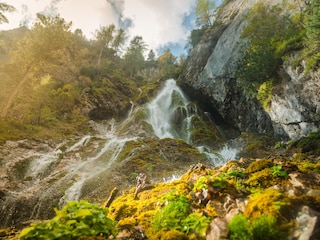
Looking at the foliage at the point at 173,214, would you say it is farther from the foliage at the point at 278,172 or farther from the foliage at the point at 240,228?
the foliage at the point at 278,172

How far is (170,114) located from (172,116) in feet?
2.80

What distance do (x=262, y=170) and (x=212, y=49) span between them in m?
42.3

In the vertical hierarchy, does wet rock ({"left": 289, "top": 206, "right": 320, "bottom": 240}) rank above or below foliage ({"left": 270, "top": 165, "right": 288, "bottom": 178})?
below

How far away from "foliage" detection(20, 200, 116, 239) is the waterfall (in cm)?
2910

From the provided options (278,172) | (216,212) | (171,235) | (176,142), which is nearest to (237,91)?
(176,142)

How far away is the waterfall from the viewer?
35250 millimetres

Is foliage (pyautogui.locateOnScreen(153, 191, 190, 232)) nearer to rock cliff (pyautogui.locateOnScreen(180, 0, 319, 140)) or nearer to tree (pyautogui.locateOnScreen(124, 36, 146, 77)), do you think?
rock cliff (pyautogui.locateOnScreen(180, 0, 319, 140))

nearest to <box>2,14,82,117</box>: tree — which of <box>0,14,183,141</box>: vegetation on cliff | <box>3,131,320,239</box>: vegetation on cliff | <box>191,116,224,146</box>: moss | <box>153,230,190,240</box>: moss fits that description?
<box>0,14,183,141</box>: vegetation on cliff

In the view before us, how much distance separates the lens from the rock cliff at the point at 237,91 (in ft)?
71.3

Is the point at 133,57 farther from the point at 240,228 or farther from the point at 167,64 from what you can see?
the point at 240,228

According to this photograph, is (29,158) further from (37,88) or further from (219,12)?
(219,12)

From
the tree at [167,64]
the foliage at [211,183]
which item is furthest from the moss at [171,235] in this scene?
the tree at [167,64]

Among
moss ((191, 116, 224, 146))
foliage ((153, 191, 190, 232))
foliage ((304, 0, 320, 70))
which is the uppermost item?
foliage ((304, 0, 320, 70))

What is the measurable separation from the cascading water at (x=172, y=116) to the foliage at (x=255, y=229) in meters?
24.1
